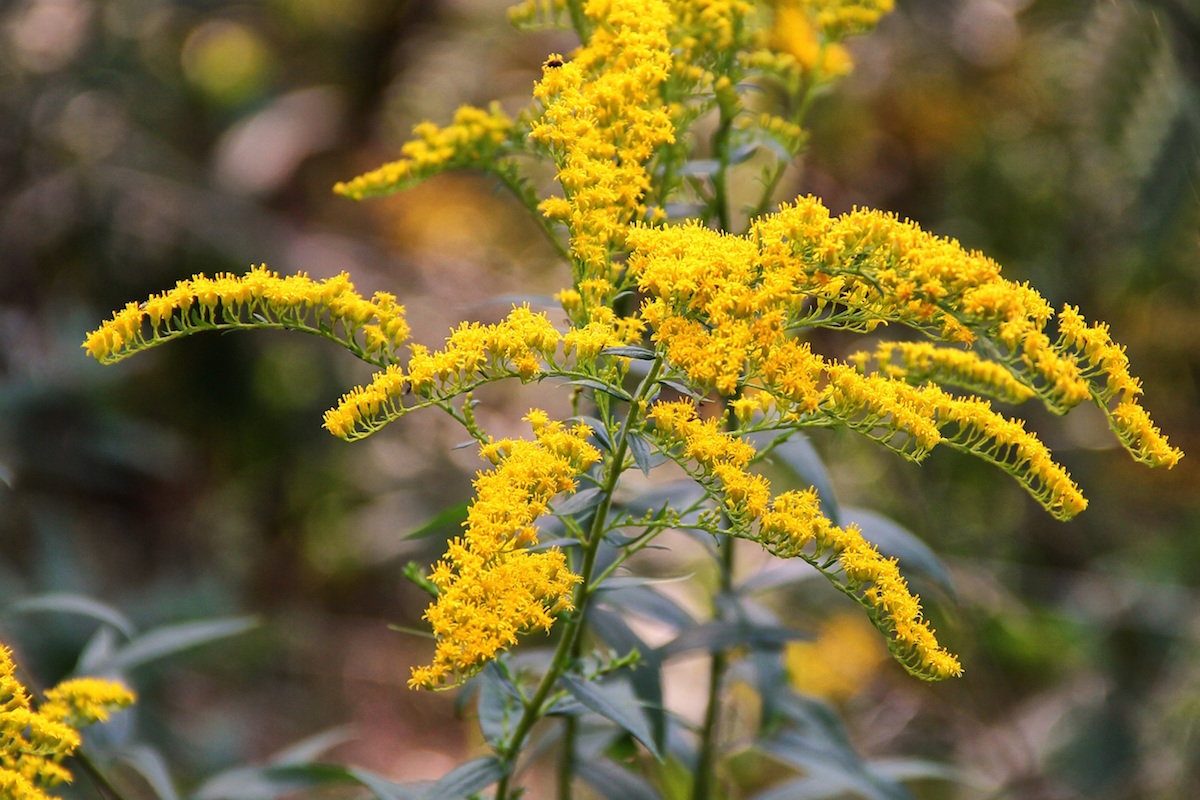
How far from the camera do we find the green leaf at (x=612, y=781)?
2266 millimetres

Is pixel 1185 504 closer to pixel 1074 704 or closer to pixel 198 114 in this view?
pixel 1074 704

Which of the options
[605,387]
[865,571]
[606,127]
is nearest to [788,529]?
[865,571]

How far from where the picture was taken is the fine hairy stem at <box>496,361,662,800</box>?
5.32 ft

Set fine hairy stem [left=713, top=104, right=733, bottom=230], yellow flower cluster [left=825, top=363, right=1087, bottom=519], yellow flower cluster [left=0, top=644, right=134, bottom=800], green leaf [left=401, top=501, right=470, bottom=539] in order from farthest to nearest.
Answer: fine hairy stem [left=713, top=104, right=733, bottom=230]
green leaf [left=401, top=501, right=470, bottom=539]
yellow flower cluster [left=825, top=363, right=1087, bottom=519]
yellow flower cluster [left=0, top=644, right=134, bottom=800]

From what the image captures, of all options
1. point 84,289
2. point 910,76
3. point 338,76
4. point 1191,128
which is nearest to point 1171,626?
point 1191,128

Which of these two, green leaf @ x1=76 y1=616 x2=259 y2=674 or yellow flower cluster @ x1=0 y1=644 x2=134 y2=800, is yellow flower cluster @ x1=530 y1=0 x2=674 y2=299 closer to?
yellow flower cluster @ x1=0 y1=644 x2=134 y2=800

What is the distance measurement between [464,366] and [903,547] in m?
1.25

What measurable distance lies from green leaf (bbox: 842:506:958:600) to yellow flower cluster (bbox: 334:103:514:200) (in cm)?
119

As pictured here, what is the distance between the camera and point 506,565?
1524 mm

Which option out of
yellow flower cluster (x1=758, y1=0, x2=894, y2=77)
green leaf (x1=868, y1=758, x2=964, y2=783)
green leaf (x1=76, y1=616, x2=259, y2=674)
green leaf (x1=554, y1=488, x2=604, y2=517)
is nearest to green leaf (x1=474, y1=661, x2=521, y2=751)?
green leaf (x1=554, y1=488, x2=604, y2=517)

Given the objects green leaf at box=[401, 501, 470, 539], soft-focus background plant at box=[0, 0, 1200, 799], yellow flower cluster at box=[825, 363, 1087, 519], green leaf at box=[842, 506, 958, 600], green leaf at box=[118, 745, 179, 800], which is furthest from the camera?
soft-focus background plant at box=[0, 0, 1200, 799]

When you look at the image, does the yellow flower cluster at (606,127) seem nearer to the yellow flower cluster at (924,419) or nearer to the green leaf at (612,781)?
the yellow flower cluster at (924,419)

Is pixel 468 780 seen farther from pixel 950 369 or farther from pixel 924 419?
pixel 950 369

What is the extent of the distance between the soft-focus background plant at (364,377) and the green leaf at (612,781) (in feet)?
6.21
